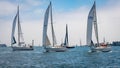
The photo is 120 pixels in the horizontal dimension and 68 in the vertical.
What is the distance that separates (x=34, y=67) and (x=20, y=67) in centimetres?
189

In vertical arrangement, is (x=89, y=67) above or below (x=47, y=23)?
below

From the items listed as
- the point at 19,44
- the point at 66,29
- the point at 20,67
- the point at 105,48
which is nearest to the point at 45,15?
the point at 105,48

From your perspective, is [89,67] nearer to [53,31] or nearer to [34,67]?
[34,67]

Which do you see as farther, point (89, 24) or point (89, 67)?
point (89, 24)

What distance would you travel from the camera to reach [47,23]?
3287 inches

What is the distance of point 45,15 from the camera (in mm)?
83125

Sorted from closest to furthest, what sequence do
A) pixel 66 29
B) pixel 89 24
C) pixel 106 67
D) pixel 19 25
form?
pixel 106 67 < pixel 89 24 < pixel 19 25 < pixel 66 29

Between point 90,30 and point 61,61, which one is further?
point 90,30

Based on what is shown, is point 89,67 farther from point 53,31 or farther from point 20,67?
point 53,31

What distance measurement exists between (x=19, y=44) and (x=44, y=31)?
25684 mm

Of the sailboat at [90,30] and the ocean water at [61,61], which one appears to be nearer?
the ocean water at [61,61]

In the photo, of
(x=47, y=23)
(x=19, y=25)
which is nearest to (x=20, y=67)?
(x=47, y=23)

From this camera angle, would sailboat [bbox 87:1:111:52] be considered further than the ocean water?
Yes

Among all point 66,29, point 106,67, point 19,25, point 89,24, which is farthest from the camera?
point 66,29
